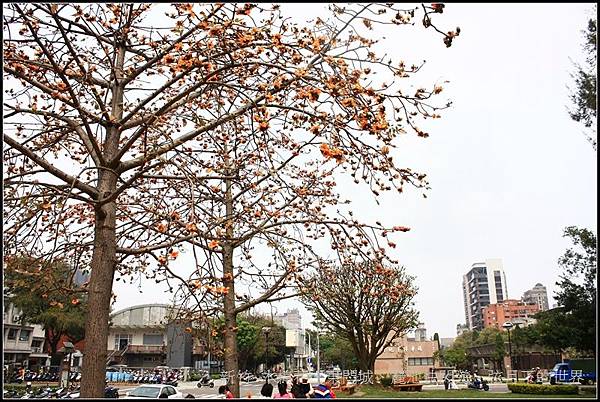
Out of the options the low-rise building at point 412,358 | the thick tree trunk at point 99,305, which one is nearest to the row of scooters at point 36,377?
the low-rise building at point 412,358

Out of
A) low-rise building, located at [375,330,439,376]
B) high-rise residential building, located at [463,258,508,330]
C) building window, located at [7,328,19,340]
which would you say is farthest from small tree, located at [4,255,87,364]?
high-rise residential building, located at [463,258,508,330]

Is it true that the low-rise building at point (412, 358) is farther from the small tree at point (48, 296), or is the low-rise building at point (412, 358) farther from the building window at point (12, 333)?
the building window at point (12, 333)

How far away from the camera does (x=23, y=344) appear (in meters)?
37.4

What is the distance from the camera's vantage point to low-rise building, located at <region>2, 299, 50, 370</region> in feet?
113

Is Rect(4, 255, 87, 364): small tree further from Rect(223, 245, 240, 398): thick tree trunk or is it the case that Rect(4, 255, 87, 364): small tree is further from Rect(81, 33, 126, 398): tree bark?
Rect(223, 245, 240, 398): thick tree trunk

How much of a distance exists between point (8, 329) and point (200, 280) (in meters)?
36.8

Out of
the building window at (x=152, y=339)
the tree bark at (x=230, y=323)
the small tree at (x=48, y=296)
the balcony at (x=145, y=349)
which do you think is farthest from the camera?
the building window at (x=152, y=339)

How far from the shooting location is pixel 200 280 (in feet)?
12.9

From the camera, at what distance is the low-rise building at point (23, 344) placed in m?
34.3

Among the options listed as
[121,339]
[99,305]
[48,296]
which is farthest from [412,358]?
[99,305]

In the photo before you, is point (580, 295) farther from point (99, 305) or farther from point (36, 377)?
point (36, 377)

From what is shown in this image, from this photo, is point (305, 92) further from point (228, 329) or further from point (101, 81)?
point (228, 329)

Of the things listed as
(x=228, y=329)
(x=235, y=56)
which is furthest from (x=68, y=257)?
(x=235, y=56)

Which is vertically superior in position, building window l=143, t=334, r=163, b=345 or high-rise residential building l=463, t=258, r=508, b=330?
high-rise residential building l=463, t=258, r=508, b=330
